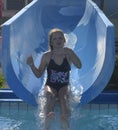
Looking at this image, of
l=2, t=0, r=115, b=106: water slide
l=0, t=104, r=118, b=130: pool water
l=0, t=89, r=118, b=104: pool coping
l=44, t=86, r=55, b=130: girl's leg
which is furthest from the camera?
l=0, t=89, r=118, b=104: pool coping

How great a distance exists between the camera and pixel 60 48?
5688mm

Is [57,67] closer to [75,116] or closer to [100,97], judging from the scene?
[75,116]

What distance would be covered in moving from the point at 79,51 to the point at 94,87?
1775 millimetres

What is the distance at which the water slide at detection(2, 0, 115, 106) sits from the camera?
5.66 m

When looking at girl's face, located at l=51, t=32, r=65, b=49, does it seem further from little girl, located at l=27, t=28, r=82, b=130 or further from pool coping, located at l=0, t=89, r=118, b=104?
pool coping, located at l=0, t=89, r=118, b=104

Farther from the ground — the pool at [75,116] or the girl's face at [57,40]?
the girl's face at [57,40]

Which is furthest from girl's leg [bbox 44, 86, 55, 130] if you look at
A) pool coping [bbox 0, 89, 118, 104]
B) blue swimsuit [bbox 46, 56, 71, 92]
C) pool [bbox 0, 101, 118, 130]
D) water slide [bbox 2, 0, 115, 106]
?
pool coping [bbox 0, 89, 118, 104]

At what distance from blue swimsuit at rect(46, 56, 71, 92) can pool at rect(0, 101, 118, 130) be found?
1.57ft

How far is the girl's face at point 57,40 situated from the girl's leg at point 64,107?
53 cm

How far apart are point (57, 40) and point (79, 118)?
5.38 ft

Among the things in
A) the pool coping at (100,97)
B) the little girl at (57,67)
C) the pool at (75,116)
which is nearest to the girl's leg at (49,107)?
the little girl at (57,67)

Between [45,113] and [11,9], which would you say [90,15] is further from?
[11,9]

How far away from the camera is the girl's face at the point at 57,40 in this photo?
5.53 metres

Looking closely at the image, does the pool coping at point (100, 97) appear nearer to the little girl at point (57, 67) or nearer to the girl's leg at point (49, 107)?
the little girl at point (57, 67)
